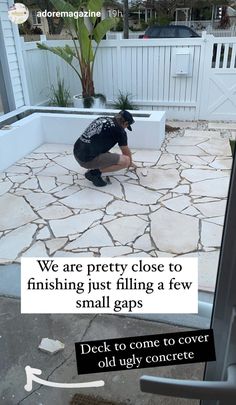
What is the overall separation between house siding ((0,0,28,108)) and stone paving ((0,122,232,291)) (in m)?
1.24

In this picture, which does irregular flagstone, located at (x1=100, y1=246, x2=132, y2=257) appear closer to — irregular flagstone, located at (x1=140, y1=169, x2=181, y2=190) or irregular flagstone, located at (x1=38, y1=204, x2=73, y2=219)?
irregular flagstone, located at (x1=38, y1=204, x2=73, y2=219)

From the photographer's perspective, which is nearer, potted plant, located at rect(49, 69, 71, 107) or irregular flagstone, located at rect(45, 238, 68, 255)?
irregular flagstone, located at rect(45, 238, 68, 255)

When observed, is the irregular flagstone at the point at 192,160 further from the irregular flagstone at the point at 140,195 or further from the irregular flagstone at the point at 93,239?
the irregular flagstone at the point at 93,239

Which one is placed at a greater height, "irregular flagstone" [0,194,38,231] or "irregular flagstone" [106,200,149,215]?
"irregular flagstone" [0,194,38,231]

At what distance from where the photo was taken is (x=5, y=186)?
367cm

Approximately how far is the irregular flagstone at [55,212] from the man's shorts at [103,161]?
1.83 ft

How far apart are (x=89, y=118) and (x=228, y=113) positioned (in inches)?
98.0

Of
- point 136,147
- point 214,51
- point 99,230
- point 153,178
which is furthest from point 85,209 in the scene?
point 214,51

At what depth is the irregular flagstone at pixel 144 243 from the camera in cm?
258

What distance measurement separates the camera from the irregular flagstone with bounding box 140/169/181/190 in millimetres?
3572

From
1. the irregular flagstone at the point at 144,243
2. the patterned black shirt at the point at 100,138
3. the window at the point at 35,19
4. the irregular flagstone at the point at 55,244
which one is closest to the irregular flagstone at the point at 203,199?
the irregular flagstone at the point at 144,243

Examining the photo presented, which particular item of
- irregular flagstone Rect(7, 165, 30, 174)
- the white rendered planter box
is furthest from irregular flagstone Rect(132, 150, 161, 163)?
irregular flagstone Rect(7, 165, 30, 174)

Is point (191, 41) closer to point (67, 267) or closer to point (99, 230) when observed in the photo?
point (99, 230)

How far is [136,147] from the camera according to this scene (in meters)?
4.66
